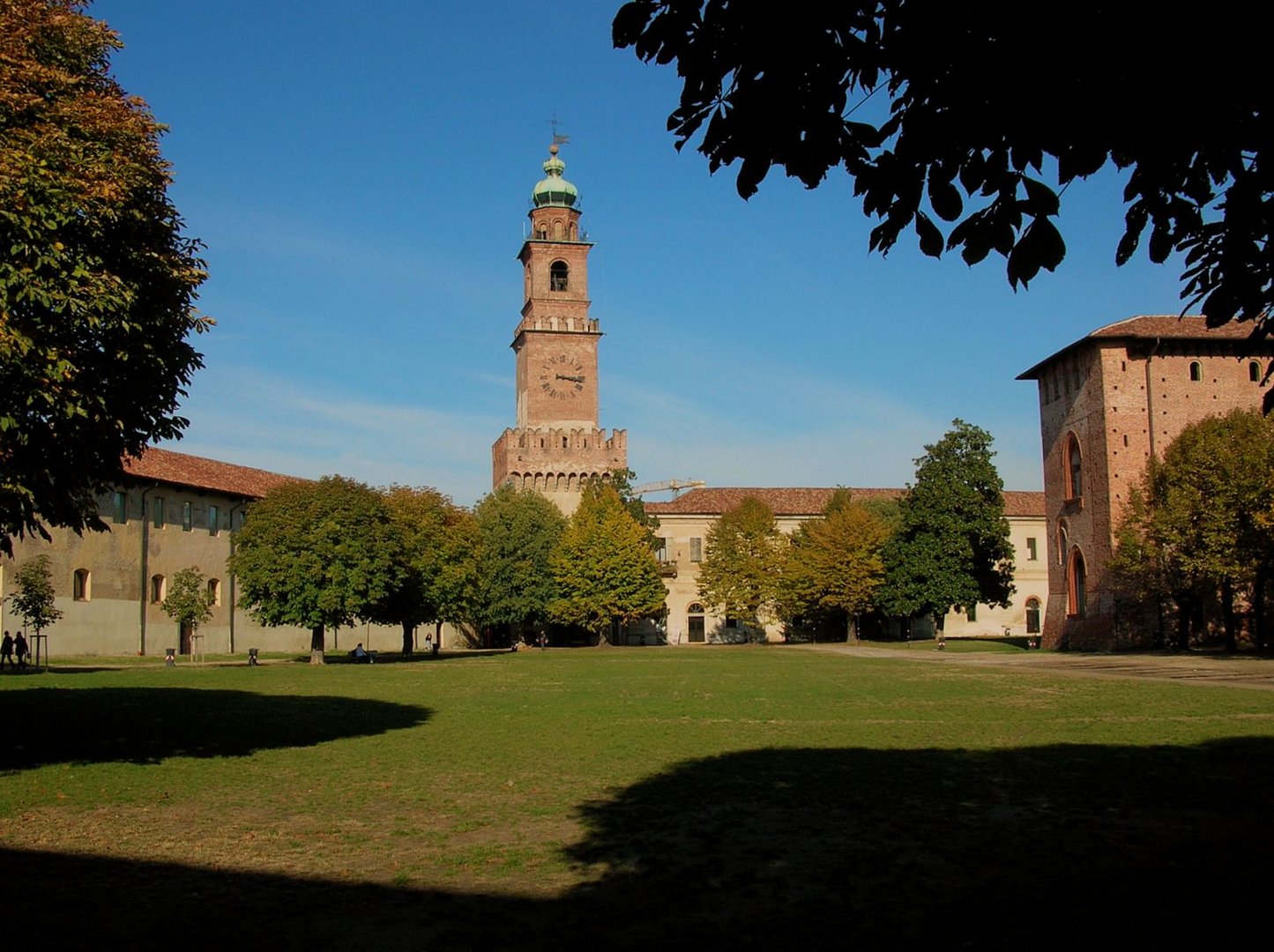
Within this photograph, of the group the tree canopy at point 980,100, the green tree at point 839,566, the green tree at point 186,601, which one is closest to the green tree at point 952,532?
the green tree at point 839,566

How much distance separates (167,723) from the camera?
19.9 metres

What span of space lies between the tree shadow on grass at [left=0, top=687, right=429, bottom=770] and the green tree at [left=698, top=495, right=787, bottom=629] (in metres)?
53.0

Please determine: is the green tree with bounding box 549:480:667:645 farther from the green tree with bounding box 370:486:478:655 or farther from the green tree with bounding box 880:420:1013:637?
the green tree with bounding box 880:420:1013:637

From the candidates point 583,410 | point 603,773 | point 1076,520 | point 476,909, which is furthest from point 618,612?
point 476,909

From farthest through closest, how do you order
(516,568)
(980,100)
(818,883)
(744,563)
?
(744,563) < (516,568) < (818,883) < (980,100)

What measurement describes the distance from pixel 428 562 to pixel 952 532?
29.5m

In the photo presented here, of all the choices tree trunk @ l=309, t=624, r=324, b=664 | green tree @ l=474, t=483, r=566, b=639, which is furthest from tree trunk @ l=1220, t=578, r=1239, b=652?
green tree @ l=474, t=483, r=566, b=639

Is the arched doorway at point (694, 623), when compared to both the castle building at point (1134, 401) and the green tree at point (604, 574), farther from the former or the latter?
the castle building at point (1134, 401)

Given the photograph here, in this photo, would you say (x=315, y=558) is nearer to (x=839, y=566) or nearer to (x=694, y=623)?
(x=839, y=566)

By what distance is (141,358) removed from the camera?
1410 cm

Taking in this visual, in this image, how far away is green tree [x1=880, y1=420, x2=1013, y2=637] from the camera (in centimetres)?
6694

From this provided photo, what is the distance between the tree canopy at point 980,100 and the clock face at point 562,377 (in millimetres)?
83390

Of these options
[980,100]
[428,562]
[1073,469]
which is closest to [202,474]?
[428,562]

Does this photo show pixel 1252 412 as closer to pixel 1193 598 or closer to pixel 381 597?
pixel 1193 598
